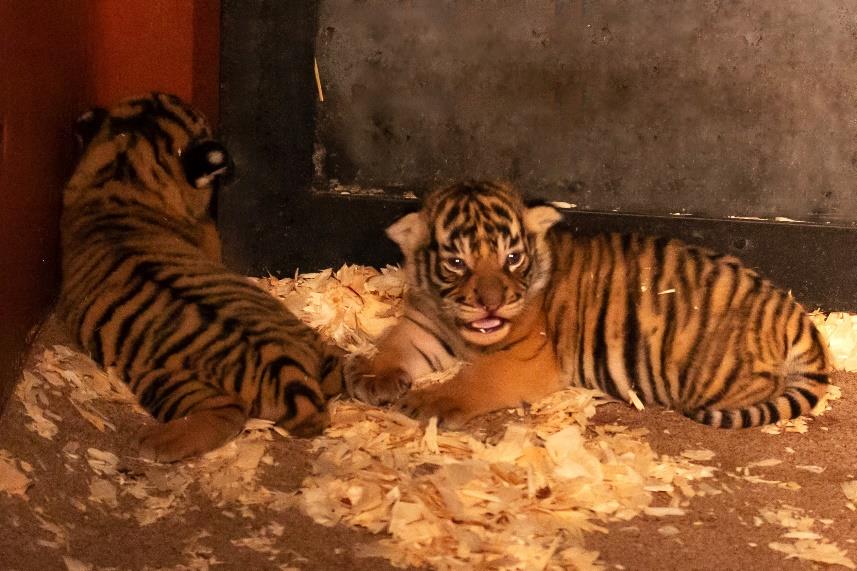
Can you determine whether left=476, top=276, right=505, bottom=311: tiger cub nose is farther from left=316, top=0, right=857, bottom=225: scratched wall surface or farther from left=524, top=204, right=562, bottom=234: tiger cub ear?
left=316, top=0, right=857, bottom=225: scratched wall surface

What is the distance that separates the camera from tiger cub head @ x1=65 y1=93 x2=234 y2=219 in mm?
3533

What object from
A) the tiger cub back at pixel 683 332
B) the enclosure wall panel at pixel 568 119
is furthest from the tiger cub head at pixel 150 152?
the tiger cub back at pixel 683 332

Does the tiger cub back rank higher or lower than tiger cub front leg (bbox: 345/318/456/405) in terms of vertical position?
higher

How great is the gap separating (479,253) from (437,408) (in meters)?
0.50

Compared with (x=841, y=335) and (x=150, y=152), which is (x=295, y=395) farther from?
(x=841, y=335)

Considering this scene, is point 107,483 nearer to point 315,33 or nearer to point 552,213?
point 552,213

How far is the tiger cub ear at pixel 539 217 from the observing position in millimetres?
3305

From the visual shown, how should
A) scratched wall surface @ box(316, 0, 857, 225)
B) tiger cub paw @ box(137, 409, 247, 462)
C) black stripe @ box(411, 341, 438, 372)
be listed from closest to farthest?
tiger cub paw @ box(137, 409, 247, 462) < black stripe @ box(411, 341, 438, 372) < scratched wall surface @ box(316, 0, 857, 225)

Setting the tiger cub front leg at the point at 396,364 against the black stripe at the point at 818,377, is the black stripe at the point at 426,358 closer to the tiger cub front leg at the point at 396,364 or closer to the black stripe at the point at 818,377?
the tiger cub front leg at the point at 396,364

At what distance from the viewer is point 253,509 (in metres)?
2.61

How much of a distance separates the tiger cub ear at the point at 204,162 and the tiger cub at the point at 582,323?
733 millimetres

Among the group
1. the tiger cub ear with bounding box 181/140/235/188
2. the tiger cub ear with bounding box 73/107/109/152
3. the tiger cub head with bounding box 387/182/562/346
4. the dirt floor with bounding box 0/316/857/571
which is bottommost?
the dirt floor with bounding box 0/316/857/571

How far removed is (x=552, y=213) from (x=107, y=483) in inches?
62.1

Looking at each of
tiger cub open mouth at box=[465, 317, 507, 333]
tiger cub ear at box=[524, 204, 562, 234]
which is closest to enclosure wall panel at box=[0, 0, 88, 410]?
tiger cub open mouth at box=[465, 317, 507, 333]
